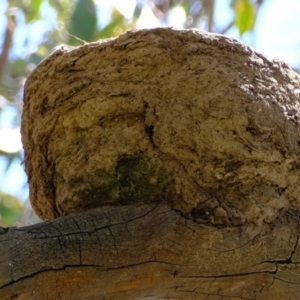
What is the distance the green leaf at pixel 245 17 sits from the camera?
4902 mm

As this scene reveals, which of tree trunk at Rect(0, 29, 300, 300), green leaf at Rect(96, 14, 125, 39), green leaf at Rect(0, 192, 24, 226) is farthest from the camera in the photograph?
green leaf at Rect(0, 192, 24, 226)

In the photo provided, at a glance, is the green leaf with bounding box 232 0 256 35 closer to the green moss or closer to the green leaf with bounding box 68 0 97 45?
the green leaf with bounding box 68 0 97 45

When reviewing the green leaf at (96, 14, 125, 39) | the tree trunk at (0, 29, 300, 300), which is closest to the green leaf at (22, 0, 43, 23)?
the green leaf at (96, 14, 125, 39)

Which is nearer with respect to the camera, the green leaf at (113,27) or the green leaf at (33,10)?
the green leaf at (33,10)

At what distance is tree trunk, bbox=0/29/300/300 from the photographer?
6.29ft

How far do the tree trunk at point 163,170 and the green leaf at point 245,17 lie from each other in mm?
2482

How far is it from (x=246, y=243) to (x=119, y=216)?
39 centimetres

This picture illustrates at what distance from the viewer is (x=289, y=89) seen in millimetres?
2412

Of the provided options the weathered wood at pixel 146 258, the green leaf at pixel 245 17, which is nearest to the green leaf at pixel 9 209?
the green leaf at pixel 245 17

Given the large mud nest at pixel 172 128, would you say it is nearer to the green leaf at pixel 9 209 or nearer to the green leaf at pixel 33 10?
the green leaf at pixel 33 10

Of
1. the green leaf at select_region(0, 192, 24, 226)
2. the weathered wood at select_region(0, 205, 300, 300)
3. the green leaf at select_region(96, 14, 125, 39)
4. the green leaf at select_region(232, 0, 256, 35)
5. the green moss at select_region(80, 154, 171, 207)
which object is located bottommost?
the weathered wood at select_region(0, 205, 300, 300)

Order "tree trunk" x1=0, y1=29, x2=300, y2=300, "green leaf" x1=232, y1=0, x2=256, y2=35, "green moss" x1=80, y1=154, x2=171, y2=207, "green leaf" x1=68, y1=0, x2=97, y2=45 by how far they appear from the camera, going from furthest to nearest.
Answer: "green leaf" x1=232, y1=0, x2=256, y2=35, "green leaf" x1=68, y1=0, x2=97, y2=45, "green moss" x1=80, y1=154, x2=171, y2=207, "tree trunk" x1=0, y1=29, x2=300, y2=300

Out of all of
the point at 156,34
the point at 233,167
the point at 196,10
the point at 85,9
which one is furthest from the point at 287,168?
the point at 196,10

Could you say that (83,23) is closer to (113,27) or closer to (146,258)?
(113,27)
